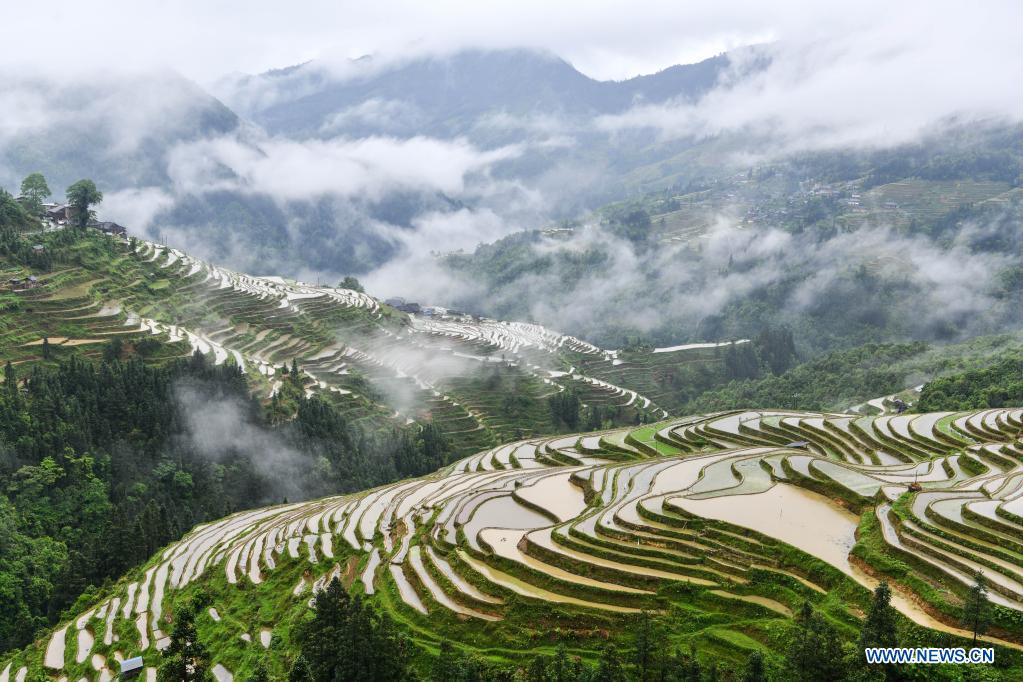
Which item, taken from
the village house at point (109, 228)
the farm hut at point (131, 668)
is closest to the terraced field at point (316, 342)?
the village house at point (109, 228)

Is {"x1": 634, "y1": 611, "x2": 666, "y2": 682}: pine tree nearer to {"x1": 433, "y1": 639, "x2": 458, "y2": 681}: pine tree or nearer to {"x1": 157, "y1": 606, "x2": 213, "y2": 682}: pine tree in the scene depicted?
{"x1": 433, "y1": 639, "x2": 458, "y2": 681}: pine tree

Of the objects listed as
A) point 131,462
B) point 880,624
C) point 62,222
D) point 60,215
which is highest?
point 60,215

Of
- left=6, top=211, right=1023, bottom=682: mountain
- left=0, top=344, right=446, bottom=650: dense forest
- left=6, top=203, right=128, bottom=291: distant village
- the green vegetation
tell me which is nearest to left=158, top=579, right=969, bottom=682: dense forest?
left=6, top=211, right=1023, bottom=682: mountain

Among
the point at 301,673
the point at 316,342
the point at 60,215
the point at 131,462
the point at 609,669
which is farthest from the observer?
the point at 316,342

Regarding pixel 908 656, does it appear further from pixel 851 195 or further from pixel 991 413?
pixel 851 195

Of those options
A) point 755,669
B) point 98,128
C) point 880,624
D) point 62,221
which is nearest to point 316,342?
point 62,221

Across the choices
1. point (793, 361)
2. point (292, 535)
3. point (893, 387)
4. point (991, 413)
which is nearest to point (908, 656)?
point (292, 535)

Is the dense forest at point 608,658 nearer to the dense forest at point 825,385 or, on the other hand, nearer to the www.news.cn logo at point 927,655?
the www.news.cn logo at point 927,655

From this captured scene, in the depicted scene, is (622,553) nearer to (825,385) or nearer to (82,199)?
(825,385)
